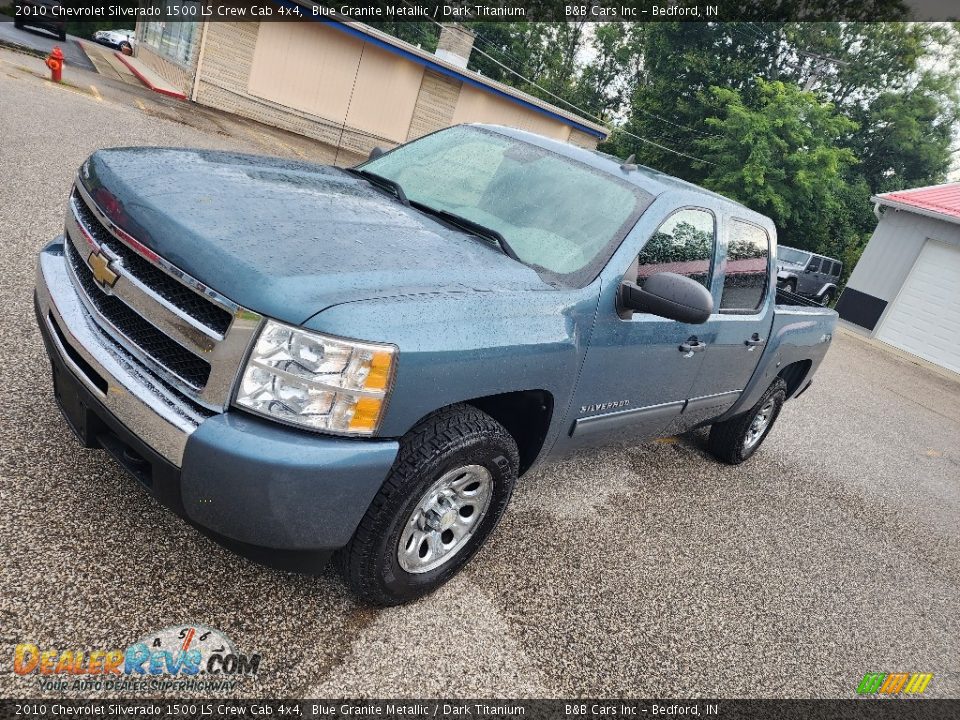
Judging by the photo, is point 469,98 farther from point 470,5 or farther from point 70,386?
point 470,5

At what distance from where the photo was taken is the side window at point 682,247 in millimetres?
3160

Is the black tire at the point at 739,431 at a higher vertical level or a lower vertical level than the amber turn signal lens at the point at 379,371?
lower

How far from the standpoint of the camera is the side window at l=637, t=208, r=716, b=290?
10.4 ft

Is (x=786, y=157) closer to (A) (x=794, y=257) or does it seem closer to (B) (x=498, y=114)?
(A) (x=794, y=257)

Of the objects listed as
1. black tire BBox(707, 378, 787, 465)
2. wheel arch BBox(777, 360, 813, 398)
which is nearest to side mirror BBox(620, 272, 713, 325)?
black tire BBox(707, 378, 787, 465)

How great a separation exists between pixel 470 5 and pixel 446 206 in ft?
156

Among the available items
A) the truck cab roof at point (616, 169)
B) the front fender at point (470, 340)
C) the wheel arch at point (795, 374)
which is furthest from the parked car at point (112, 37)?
the front fender at point (470, 340)

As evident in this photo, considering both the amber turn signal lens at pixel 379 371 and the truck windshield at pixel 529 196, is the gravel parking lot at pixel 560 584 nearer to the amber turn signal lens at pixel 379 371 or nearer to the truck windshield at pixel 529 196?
the amber turn signal lens at pixel 379 371

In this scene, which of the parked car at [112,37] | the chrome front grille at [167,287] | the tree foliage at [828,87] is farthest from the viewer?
the tree foliage at [828,87]

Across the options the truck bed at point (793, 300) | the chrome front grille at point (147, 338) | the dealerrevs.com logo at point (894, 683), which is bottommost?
the dealerrevs.com logo at point (894, 683)

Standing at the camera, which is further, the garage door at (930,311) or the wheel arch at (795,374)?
the garage door at (930,311)

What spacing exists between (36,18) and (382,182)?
3289cm

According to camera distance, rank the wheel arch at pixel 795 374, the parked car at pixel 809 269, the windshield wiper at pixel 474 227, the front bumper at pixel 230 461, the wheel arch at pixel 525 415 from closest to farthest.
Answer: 1. the front bumper at pixel 230 461
2. the wheel arch at pixel 525 415
3. the windshield wiper at pixel 474 227
4. the wheel arch at pixel 795 374
5. the parked car at pixel 809 269

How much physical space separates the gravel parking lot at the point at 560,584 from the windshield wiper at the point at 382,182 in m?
1.69
